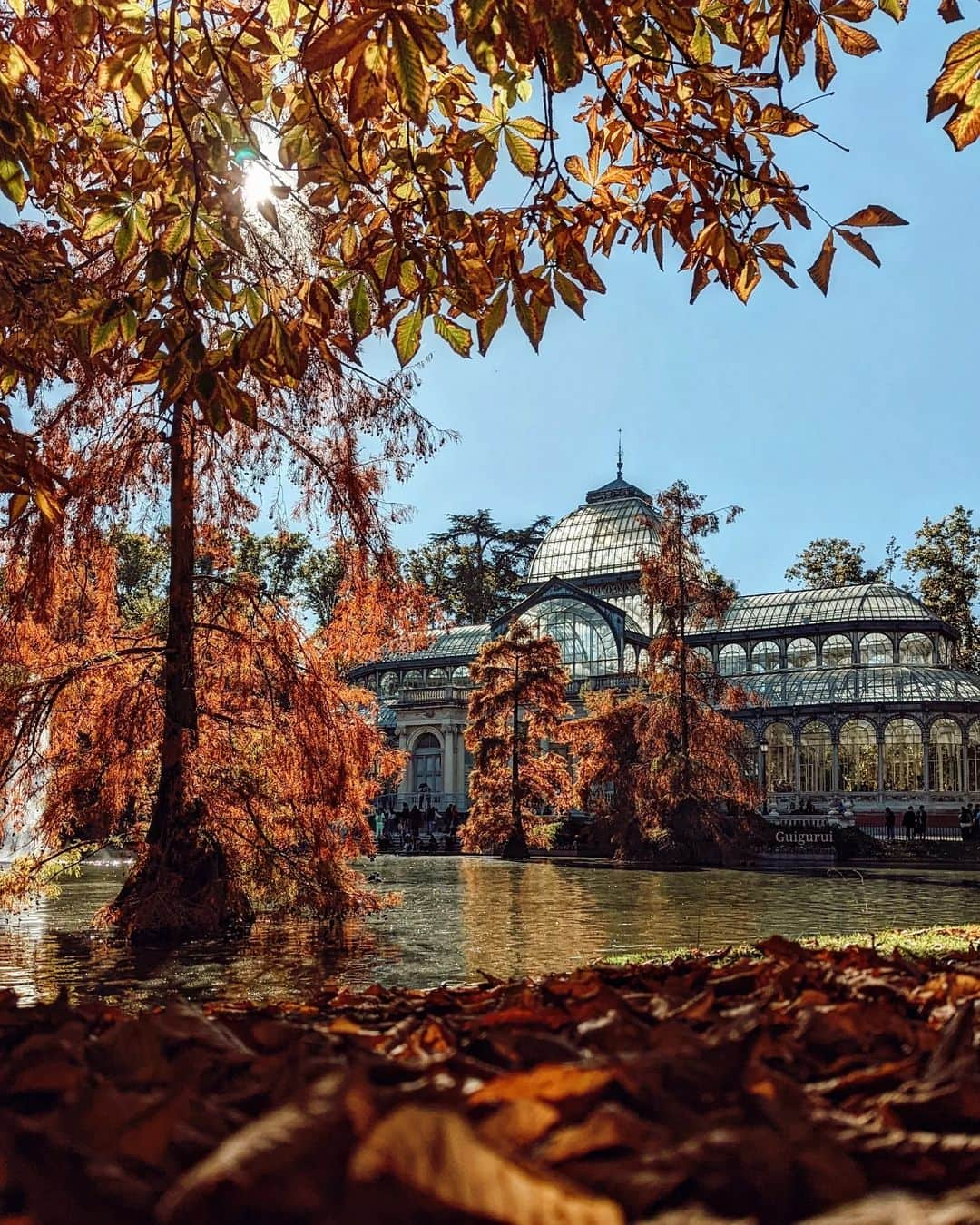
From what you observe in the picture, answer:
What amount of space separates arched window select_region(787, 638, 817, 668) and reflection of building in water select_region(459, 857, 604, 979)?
24.9m

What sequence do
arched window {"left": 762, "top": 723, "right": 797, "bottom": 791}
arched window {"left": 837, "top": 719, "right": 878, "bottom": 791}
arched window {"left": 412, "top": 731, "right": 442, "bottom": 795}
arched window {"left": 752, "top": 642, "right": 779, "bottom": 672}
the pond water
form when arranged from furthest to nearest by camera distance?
arched window {"left": 412, "top": 731, "right": 442, "bottom": 795} → arched window {"left": 752, "top": 642, "right": 779, "bottom": 672} → arched window {"left": 762, "top": 723, "right": 797, "bottom": 791} → arched window {"left": 837, "top": 719, "right": 878, "bottom": 791} → the pond water

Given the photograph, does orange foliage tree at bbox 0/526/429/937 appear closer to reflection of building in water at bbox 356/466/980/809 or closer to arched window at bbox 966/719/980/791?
reflection of building in water at bbox 356/466/980/809

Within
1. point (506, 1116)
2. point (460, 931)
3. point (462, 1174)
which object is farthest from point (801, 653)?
point (462, 1174)

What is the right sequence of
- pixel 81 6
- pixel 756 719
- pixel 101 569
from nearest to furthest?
pixel 81 6
pixel 101 569
pixel 756 719

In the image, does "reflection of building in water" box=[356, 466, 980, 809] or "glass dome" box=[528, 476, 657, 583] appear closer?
"reflection of building in water" box=[356, 466, 980, 809]

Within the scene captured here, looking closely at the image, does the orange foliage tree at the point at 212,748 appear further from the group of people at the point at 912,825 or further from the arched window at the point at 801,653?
the arched window at the point at 801,653

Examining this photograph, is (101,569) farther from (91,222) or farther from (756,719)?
(756,719)

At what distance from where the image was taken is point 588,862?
26516 millimetres

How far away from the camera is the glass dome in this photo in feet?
173

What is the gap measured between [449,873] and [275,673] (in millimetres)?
11374

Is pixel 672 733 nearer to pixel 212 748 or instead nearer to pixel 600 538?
pixel 212 748

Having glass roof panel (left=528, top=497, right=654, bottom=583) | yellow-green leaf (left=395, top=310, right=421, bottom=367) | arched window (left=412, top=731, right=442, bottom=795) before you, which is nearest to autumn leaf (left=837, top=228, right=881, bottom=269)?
yellow-green leaf (left=395, top=310, right=421, bottom=367)

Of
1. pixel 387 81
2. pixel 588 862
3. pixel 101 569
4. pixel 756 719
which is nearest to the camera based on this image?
pixel 387 81

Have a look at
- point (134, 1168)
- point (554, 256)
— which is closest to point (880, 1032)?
point (134, 1168)
